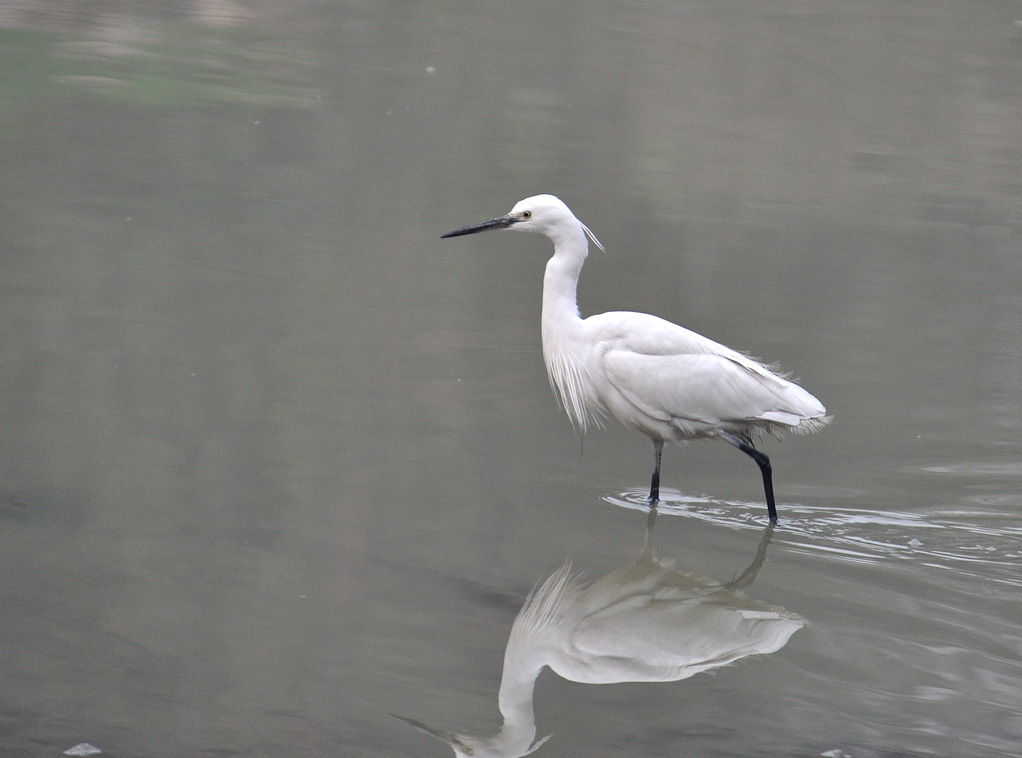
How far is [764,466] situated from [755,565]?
572 millimetres

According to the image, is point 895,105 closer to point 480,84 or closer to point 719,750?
point 480,84

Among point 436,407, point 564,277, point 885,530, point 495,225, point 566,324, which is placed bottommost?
point 885,530

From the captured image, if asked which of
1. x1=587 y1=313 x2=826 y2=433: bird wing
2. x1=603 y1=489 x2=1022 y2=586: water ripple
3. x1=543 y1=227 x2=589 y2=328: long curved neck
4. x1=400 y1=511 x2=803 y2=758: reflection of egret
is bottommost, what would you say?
x1=603 y1=489 x2=1022 y2=586: water ripple

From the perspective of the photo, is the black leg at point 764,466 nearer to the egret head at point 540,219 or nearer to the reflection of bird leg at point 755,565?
the reflection of bird leg at point 755,565

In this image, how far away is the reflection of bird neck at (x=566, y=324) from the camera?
18.9 feet

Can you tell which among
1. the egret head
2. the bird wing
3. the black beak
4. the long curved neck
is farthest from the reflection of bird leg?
the black beak

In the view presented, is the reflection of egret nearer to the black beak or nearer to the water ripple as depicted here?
the water ripple

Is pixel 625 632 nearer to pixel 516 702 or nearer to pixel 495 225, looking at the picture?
pixel 516 702

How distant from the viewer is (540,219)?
5746mm

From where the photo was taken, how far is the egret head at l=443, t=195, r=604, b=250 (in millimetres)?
5718

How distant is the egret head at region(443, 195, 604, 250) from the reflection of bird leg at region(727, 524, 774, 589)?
4.75ft

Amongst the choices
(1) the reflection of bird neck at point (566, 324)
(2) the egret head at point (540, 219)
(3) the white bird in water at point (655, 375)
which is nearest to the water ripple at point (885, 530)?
(3) the white bird in water at point (655, 375)

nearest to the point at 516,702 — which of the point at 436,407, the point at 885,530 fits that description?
the point at 885,530

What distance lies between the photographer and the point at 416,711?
12.2ft
